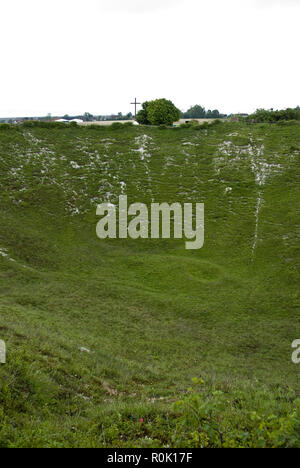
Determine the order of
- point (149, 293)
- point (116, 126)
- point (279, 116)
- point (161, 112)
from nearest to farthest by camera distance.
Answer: point (149, 293)
point (116, 126)
point (279, 116)
point (161, 112)

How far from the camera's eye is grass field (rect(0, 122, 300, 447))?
6305 mm

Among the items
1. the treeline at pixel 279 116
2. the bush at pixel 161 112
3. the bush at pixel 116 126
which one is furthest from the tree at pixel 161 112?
the bush at pixel 116 126

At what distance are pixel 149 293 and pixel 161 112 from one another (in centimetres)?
4868

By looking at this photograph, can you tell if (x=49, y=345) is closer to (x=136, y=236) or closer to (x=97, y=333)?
(x=97, y=333)

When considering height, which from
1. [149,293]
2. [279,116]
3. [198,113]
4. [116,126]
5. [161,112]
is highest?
[198,113]

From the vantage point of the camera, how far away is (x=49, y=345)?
10.4m

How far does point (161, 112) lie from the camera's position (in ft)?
199

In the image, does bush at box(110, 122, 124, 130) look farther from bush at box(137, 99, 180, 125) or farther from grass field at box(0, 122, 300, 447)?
bush at box(137, 99, 180, 125)

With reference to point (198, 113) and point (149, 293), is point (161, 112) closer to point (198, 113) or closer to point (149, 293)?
point (149, 293)

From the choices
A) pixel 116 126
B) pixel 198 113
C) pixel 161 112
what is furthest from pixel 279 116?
pixel 198 113

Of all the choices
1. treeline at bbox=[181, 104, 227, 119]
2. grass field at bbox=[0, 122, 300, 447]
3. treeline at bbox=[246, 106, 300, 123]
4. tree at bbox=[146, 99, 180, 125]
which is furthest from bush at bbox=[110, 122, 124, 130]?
treeline at bbox=[181, 104, 227, 119]

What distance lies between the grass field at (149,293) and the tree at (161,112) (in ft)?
60.2

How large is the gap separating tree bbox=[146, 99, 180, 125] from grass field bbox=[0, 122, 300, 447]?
18351mm

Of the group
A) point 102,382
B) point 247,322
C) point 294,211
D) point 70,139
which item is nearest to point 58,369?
point 102,382
